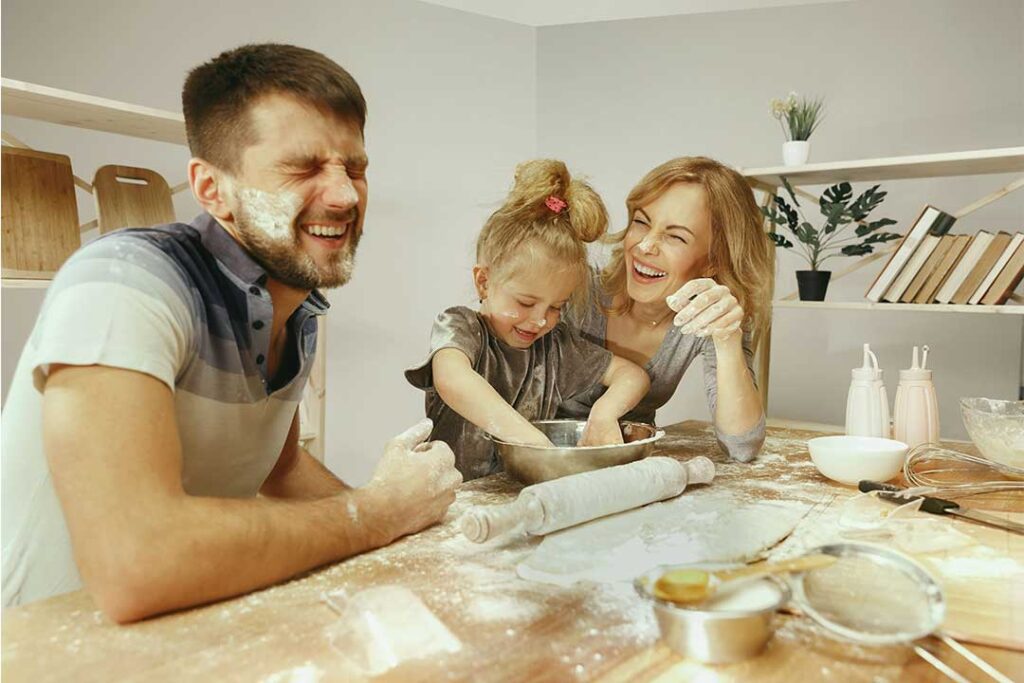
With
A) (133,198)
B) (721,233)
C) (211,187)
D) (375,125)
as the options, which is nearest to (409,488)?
(211,187)

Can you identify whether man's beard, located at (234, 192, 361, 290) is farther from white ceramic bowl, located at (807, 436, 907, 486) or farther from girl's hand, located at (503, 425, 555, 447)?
white ceramic bowl, located at (807, 436, 907, 486)

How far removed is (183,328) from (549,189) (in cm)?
76

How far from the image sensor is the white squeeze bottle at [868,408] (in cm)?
144

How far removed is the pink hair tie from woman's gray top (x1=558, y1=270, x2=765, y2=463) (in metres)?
0.33

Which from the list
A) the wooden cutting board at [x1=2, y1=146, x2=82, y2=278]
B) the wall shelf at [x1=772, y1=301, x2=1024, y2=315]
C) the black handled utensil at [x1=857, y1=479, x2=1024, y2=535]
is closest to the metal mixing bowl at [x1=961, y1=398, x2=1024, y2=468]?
the black handled utensil at [x1=857, y1=479, x2=1024, y2=535]

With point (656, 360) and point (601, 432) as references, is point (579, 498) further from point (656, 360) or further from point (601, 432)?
point (656, 360)

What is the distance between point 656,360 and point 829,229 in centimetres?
81

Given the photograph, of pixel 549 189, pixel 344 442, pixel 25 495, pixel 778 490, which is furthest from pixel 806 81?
pixel 25 495

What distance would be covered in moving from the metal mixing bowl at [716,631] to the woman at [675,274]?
889 millimetres

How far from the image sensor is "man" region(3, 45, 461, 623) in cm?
67

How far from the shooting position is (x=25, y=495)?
2.67ft

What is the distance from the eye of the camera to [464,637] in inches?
25.6

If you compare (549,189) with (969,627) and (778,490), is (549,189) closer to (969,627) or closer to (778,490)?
(778,490)

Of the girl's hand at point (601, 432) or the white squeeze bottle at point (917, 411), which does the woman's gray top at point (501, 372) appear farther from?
the white squeeze bottle at point (917, 411)
